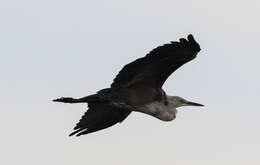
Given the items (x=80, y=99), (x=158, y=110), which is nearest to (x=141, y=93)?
(x=158, y=110)

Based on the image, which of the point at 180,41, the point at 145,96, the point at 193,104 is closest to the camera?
the point at 180,41

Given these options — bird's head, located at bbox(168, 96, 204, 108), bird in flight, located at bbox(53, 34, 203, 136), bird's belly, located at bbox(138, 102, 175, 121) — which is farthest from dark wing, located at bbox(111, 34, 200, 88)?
bird's head, located at bbox(168, 96, 204, 108)

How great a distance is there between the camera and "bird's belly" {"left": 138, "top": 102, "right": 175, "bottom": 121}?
26.3m

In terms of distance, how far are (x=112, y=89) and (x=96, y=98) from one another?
1.37 ft

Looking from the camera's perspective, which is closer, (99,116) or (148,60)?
(148,60)

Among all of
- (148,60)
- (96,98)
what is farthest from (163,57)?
(96,98)

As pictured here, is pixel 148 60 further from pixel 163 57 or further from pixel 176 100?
pixel 176 100

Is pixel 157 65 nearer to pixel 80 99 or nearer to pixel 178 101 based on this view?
pixel 80 99

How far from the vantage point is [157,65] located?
1005 inches

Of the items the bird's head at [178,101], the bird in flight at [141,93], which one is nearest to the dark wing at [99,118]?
the bird in flight at [141,93]

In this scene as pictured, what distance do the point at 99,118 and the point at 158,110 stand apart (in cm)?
151

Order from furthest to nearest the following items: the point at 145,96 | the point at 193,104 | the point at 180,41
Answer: the point at 193,104, the point at 145,96, the point at 180,41

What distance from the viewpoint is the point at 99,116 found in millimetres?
27109

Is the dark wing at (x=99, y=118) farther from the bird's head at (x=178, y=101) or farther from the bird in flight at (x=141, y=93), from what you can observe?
the bird's head at (x=178, y=101)
